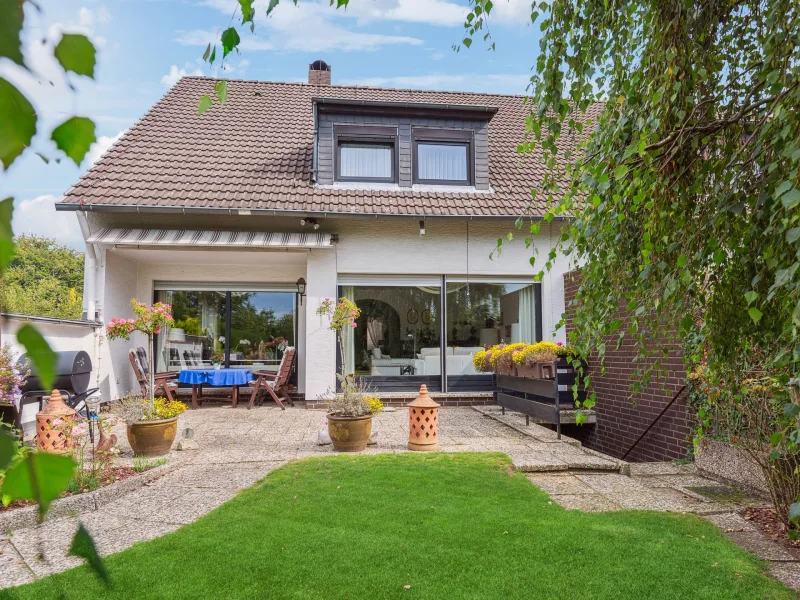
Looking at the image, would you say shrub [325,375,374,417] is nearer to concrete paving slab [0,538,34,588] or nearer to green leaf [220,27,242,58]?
concrete paving slab [0,538,34,588]

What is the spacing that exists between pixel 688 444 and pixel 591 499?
2.34m

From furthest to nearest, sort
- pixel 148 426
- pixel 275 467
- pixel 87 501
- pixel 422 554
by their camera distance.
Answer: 1. pixel 148 426
2. pixel 275 467
3. pixel 87 501
4. pixel 422 554

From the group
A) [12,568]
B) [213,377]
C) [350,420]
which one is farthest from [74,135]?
[213,377]

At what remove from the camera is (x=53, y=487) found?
467 millimetres

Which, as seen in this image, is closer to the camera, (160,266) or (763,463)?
(763,463)

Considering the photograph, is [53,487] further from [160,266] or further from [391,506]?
[160,266]

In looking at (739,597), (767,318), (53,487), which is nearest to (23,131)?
(53,487)

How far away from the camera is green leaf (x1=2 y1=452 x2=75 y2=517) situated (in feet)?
1.51

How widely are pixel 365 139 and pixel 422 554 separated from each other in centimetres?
919

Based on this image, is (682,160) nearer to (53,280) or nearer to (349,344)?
(349,344)

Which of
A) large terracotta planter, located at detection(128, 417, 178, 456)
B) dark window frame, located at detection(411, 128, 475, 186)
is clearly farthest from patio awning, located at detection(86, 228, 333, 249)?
large terracotta planter, located at detection(128, 417, 178, 456)

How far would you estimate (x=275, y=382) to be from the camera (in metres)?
10.8

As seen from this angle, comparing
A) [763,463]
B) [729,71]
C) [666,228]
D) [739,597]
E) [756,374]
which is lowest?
[739,597]

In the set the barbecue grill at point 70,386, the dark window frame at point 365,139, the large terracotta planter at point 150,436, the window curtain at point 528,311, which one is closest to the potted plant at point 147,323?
the large terracotta planter at point 150,436
